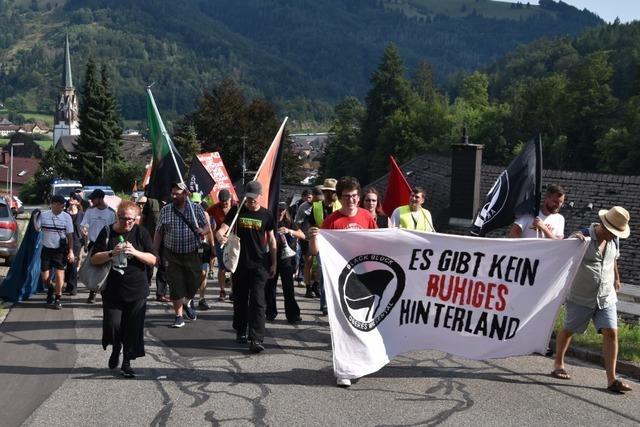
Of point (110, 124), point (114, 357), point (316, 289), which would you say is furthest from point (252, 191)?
point (110, 124)

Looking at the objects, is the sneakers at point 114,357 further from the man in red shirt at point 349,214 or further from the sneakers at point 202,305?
the sneakers at point 202,305

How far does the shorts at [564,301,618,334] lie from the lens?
802 cm

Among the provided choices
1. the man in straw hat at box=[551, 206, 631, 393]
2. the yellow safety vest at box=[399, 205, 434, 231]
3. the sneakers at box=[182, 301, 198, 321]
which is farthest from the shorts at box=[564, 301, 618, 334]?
the sneakers at box=[182, 301, 198, 321]

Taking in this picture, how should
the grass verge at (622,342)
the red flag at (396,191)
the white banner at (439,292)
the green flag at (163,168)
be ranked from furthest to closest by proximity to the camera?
the red flag at (396,191)
the green flag at (163,168)
the grass verge at (622,342)
the white banner at (439,292)

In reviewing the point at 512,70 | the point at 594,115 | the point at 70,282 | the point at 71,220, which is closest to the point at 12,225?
the point at 70,282

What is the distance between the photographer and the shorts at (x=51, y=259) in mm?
12398

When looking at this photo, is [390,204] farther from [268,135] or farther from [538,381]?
[268,135]

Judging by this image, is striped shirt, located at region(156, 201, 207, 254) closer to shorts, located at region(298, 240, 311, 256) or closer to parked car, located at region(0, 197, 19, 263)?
shorts, located at region(298, 240, 311, 256)

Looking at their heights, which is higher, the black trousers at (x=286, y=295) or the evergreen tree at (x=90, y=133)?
the evergreen tree at (x=90, y=133)

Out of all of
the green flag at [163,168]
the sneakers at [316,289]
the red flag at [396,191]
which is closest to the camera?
the green flag at [163,168]

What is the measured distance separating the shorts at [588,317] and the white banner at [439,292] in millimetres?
252

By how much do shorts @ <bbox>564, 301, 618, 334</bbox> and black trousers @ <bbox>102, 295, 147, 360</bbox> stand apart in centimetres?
380

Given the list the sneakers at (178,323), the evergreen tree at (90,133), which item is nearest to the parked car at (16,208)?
the sneakers at (178,323)

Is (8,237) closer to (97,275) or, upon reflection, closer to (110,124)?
(97,275)
